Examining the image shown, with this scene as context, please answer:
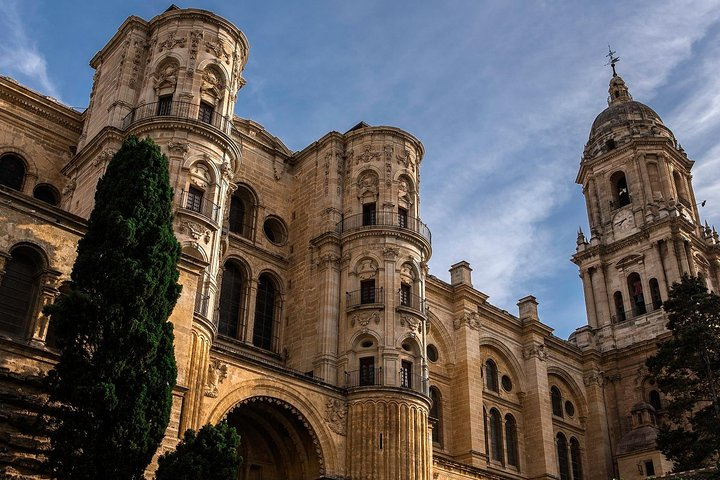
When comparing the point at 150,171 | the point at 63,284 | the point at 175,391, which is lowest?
the point at 175,391

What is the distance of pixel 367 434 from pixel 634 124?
37450mm

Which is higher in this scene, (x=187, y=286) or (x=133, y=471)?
(x=187, y=286)

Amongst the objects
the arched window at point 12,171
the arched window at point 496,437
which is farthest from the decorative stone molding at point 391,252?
the arched window at point 12,171

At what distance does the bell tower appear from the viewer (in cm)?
4916

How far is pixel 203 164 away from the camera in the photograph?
27.9m

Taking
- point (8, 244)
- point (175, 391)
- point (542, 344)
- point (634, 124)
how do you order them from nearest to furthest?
point (8, 244) → point (175, 391) → point (542, 344) → point (634, 124)

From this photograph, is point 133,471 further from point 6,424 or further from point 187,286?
point 187,286

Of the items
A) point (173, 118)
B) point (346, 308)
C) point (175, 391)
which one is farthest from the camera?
point (346, 308)

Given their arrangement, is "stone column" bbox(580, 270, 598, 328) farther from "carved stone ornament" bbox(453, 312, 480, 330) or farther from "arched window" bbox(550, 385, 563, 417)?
"carved stone ornament" bbox(453, 312, 480, 330)

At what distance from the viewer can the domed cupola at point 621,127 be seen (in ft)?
182

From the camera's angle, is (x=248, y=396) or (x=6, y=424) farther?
(x=248, y=396)

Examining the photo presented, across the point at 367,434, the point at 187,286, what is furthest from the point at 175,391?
the point at 367,434

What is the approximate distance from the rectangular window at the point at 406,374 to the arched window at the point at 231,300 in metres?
6.57

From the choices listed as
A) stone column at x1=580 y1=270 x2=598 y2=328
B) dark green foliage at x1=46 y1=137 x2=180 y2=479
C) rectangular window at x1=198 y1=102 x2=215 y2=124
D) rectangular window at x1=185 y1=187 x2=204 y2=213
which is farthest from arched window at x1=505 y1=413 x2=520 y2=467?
dark green foliage at x1=46 y1=137 x2=180 y2=479
